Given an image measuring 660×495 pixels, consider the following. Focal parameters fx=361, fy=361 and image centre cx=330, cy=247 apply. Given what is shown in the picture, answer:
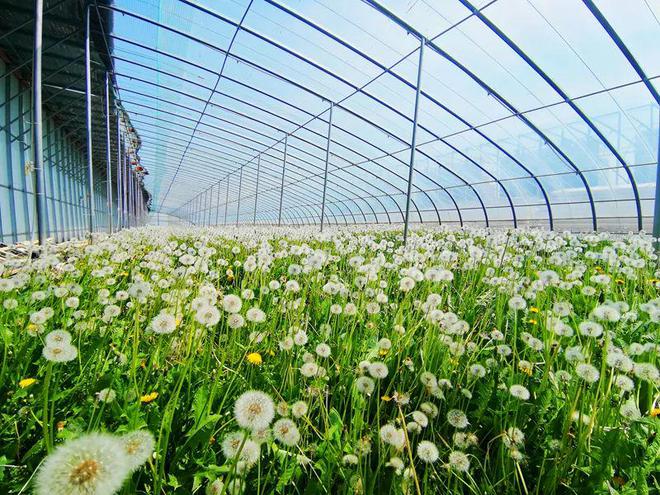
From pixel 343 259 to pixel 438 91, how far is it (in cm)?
1119

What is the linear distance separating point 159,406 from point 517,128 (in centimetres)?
1638

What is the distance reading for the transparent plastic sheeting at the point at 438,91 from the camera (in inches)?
380

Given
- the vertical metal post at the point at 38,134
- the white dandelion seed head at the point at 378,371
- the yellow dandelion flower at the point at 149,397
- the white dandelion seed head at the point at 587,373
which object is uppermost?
the vertical metal post at the point at 38,134

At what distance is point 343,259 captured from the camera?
14.2 ft

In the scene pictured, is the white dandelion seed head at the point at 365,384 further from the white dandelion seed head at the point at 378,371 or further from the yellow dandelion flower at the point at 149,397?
the yellow dandelion flower at the point at 149,397

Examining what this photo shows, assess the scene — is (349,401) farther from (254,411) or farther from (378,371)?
(254,411)

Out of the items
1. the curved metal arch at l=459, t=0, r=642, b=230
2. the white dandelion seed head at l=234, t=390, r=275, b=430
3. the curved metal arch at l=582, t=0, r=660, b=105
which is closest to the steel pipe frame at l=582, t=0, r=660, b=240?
the curved metal arch at l=582, t=0, r=660, b=105

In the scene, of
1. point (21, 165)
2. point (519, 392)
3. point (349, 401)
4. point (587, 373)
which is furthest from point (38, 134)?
point (21, 165)

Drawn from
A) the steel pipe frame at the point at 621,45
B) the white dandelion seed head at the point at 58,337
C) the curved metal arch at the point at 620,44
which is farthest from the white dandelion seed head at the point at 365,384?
the curved metal arch at the point at 620,44

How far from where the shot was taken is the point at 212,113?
62.3ft

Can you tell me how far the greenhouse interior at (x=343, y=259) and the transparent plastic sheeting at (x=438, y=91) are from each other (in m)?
0.10

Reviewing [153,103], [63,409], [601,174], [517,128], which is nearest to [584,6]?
[517,128]

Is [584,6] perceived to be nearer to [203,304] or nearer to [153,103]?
[203,304]

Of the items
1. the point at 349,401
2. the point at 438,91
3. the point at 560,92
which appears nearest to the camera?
the point at 349,401
